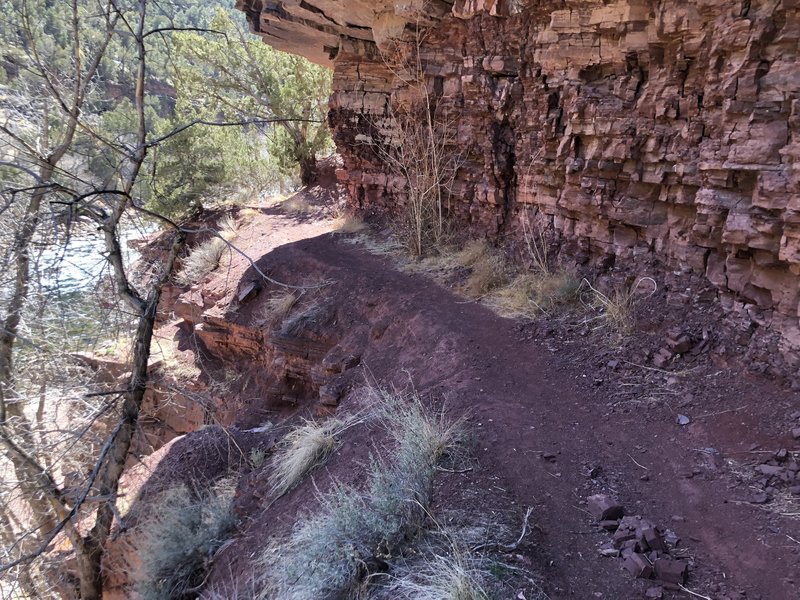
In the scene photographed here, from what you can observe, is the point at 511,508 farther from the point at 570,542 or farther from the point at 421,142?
the point at 421,142

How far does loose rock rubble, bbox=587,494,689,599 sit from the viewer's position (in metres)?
2.59

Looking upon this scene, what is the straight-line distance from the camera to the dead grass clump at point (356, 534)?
281cm

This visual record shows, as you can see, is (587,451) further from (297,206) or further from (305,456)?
(297,206)

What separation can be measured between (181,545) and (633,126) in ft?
17.8

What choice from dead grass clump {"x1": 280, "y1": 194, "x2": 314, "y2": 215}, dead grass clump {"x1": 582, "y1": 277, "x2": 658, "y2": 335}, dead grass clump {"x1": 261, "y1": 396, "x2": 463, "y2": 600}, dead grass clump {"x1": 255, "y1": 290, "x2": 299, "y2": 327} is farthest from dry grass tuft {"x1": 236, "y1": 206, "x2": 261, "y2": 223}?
dead grass clump {"x1": 261, "y1": 396, "x2": 463, "y2": 600}

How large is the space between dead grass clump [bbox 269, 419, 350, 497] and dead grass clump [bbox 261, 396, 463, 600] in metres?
1.01

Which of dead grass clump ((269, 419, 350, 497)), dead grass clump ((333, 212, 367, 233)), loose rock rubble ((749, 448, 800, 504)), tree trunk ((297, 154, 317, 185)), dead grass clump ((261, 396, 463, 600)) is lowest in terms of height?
dead grass clump ((269, 419, 350, 497))

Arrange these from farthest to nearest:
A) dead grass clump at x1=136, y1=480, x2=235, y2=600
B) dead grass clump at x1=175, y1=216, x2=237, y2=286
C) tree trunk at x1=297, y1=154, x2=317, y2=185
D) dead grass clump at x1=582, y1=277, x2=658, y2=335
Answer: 1. tree trunk at x1=297, y1=154, x2=317, y2=185
2. dead grass clump at x1=175, y1=216, x2=237, y2=286
3. dead grass clump at x1=582, y1=277, x2=658, y2=335
4. dead grass clump at x1=136, y1=480, x2=235, y2=600

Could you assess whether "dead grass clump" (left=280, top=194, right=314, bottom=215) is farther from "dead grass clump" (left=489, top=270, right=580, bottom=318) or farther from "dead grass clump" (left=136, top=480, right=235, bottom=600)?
"dead grass clump" (left=136, top=480, right=235, bottom=600)

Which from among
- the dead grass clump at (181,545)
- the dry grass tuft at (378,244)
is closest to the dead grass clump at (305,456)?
the dead grass clump at (181,545)

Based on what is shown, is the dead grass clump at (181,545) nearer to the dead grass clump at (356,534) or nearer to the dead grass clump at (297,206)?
the dead grass clump at (356,534)

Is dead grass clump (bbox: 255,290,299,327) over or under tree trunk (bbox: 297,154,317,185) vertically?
under

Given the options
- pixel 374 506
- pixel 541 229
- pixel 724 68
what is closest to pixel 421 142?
pixel 541 229

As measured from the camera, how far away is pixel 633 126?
5207mm
